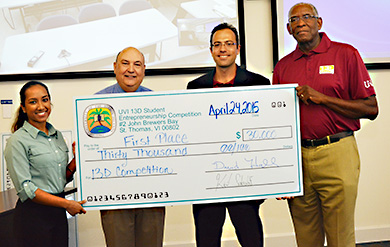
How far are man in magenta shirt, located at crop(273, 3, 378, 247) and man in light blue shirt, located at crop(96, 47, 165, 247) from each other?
0.81m

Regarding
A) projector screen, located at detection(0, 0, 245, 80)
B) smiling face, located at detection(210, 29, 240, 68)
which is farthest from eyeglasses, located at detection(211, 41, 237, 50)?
projector screen, located at detection(0, 0, 245, 80)

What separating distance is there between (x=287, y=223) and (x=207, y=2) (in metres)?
1.96

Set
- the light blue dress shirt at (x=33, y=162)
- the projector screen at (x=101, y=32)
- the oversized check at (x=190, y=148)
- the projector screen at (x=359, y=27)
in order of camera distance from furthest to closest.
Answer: the projector screen at (x=359, y=27), the projector screen at (x=101, y=32), the oversized check at (x=190, y=148), the light blue dress shirt at (x=33, y=162)

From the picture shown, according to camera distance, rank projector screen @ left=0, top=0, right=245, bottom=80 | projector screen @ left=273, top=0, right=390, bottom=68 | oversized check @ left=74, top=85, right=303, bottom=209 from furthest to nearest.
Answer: projector screen @ left=273, top=0, right=390, bottom=68 < projector screen @ left=0, top=0, right=245, bottom=80 < oversized check @ left=74, top=85, right=303, bottom=209

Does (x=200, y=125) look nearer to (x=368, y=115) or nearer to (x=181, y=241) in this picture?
(x=368, y=115)

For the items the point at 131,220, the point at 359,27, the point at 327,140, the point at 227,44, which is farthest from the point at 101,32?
the point at 359,27

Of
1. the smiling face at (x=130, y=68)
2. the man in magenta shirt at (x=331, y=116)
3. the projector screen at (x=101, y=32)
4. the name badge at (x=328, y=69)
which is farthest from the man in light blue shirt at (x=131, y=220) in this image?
the projector screen at (x=101, y=32)

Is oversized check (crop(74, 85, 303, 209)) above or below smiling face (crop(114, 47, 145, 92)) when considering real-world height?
below

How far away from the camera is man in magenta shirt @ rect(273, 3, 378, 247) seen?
1.93m

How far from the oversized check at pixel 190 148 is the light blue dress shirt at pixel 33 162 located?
0.37 ft

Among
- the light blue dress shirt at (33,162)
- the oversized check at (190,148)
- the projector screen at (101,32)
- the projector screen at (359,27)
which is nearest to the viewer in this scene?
the light blue dress shirt at (33,162)

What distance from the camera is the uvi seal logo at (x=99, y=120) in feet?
6.20

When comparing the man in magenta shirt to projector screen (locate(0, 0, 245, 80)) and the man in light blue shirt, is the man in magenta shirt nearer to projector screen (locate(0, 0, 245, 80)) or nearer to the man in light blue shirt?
the man in light blue shirt

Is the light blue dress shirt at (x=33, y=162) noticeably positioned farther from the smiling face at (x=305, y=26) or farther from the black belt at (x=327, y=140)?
the smiling face at (x=305, y=26)
